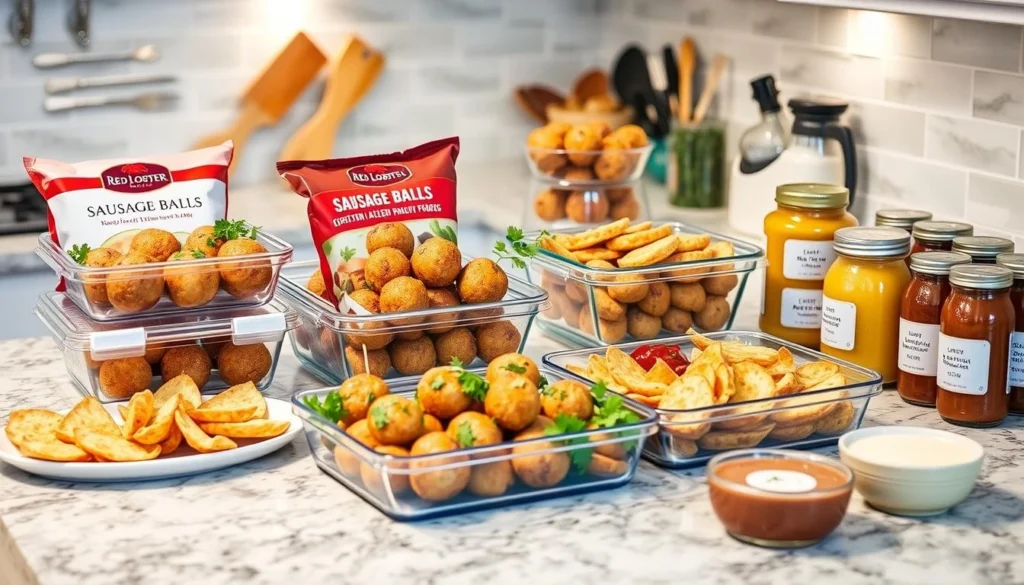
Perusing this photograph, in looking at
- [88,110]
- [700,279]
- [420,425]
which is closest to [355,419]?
[420,425]

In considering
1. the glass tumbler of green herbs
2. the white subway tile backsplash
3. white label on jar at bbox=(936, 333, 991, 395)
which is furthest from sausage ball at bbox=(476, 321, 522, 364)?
the glass tumbler of green herbs

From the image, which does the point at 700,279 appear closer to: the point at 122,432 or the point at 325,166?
the point at 325,166

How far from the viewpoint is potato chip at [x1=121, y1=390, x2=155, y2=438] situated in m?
1.54

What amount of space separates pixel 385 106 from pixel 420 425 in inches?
88.6

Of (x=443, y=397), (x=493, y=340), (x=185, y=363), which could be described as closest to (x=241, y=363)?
(x=185, y=363)

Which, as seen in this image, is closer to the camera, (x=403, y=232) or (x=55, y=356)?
(x=403, y=232)

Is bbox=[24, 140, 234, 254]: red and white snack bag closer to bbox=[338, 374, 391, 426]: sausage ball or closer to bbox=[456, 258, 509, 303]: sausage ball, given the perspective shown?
bbox=[456, 258, 509, 303]: sausage ball

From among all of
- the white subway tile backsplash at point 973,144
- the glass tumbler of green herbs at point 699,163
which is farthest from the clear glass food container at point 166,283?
the glass tumbler of green herbs at point 699,163

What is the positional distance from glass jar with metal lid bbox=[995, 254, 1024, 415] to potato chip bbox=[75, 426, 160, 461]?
105 cm

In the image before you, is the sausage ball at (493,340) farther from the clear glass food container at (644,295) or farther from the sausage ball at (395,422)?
the sausage ball at (395,422)

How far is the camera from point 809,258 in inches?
76.6

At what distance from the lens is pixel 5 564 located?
1.46 metres

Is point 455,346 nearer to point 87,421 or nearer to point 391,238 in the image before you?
point 391,238

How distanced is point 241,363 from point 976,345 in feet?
3.06
